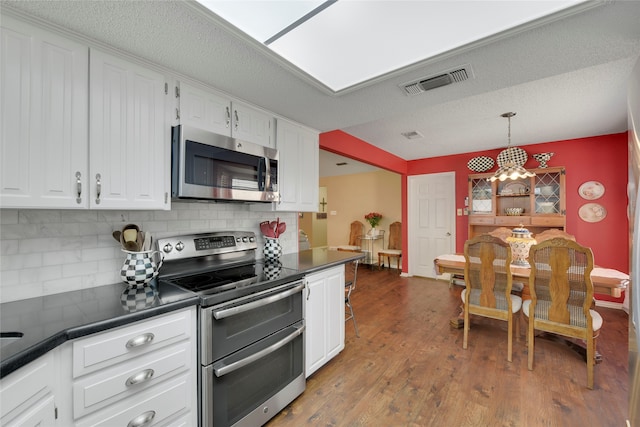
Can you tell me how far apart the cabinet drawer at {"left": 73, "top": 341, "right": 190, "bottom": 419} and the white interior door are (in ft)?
15.9

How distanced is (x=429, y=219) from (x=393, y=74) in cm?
417

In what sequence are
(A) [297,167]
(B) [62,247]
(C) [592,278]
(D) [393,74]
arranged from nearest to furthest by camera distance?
(B) [62,247], (D) [393,74], (C) [592,278], (A) [297,167]

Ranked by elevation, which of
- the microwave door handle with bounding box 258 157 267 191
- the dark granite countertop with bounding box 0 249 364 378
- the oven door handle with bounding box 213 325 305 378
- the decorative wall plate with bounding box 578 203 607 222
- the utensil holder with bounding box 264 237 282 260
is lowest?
the oven door handle with bounding box 213 325 305 378

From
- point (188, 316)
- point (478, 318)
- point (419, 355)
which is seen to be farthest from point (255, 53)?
point (478, 318)

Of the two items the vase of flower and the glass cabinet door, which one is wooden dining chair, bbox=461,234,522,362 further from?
the vase of flower

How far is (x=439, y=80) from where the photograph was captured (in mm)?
1757

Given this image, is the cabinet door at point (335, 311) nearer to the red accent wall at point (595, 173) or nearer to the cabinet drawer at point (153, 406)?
the cabinet drawer at point (153, 406)

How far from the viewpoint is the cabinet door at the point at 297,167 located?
93.1 inches

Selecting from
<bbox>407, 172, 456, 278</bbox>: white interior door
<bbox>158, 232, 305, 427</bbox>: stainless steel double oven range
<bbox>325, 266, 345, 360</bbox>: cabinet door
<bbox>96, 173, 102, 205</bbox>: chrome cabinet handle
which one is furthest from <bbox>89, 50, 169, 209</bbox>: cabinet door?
<bbox>407, 172, 456, 278</bbox>: white interior door

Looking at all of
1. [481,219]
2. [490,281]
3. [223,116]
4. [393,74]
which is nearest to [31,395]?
[223,116]

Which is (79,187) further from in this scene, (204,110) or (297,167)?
(297,167)

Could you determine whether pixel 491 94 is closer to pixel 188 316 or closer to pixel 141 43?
pixel 141 43

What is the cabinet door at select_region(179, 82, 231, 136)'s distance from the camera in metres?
1.73

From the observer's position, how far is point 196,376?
4.54 ft
